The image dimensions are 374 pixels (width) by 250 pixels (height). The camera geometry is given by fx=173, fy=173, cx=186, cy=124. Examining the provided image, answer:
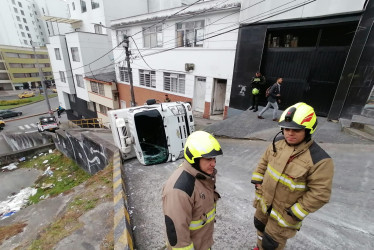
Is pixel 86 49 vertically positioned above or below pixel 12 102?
above

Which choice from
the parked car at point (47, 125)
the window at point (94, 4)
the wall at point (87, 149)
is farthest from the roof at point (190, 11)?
the parked car at point (47, 125)

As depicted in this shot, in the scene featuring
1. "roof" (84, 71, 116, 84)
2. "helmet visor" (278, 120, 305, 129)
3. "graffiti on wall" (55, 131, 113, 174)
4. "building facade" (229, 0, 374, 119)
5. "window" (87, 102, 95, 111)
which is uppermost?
"building facade" (229, 0, 374, 119)

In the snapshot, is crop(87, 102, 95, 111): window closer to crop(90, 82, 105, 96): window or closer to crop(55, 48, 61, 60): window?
crop(90, 82, 105, 96): window

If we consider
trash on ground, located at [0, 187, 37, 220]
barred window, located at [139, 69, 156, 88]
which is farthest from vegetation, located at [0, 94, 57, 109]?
trash on ground, located at [0, 187, 37, 220]

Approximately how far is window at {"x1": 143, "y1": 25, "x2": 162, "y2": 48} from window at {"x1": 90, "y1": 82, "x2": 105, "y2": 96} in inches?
279

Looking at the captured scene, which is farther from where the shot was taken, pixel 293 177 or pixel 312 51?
pixel 312 51

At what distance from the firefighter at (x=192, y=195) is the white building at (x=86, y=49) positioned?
→ 17.1 m

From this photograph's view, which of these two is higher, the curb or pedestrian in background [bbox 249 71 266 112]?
pedestrian in background [bbox 249 71 266 112]

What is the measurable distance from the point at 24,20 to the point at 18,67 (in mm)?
17663

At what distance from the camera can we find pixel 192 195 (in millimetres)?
1469

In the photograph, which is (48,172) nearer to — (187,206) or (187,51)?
(187,51)

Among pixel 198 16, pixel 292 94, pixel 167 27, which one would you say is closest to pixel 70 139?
pixel 167 27

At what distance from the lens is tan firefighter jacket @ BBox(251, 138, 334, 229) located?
5.32 ft

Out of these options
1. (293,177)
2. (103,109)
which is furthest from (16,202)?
(103,109)
